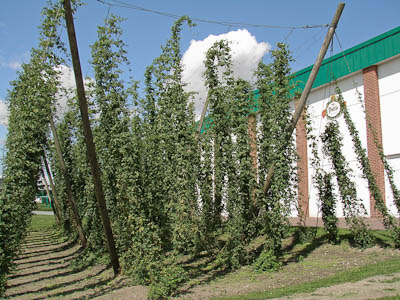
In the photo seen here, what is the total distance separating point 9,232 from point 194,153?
462 cm

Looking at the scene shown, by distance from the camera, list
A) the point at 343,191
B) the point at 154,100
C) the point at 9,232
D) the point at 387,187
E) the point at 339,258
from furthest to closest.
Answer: the point at 387,187 → the point at 154,100 → the point at 343,191 → the point at 339,258 → the point at 9,232

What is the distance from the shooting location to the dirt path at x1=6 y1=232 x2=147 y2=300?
8.52 m

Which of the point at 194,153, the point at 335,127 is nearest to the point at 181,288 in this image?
the point at 194,153

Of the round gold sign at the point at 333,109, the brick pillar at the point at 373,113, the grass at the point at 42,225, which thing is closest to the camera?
the brick pillar at the point at 373,113

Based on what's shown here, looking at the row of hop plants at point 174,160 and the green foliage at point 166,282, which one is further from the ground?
the row of hop plants at point 174,160

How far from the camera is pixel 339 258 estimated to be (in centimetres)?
928

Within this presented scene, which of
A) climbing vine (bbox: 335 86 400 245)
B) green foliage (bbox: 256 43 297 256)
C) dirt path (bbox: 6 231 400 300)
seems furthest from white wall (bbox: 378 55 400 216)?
green foliage (bbox: 256 43 297 256)

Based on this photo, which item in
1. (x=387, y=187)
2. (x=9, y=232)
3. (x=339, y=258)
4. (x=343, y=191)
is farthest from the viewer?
(x=387, y=187)

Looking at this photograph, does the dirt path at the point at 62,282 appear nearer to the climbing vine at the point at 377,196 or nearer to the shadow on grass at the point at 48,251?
the shadow on grass at the point at 48,251

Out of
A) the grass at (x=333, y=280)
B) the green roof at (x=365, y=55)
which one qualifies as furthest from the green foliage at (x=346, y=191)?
the green roof at (x=365, y=55)

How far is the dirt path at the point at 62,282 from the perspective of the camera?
8.52m

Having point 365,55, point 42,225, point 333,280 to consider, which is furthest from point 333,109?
point 42,225

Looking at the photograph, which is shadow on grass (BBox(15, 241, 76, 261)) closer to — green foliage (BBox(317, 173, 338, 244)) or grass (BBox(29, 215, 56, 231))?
grass (BBox(29, 215, 56, 231))

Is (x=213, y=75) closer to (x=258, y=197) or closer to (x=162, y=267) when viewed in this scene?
(x=258, y=197)
